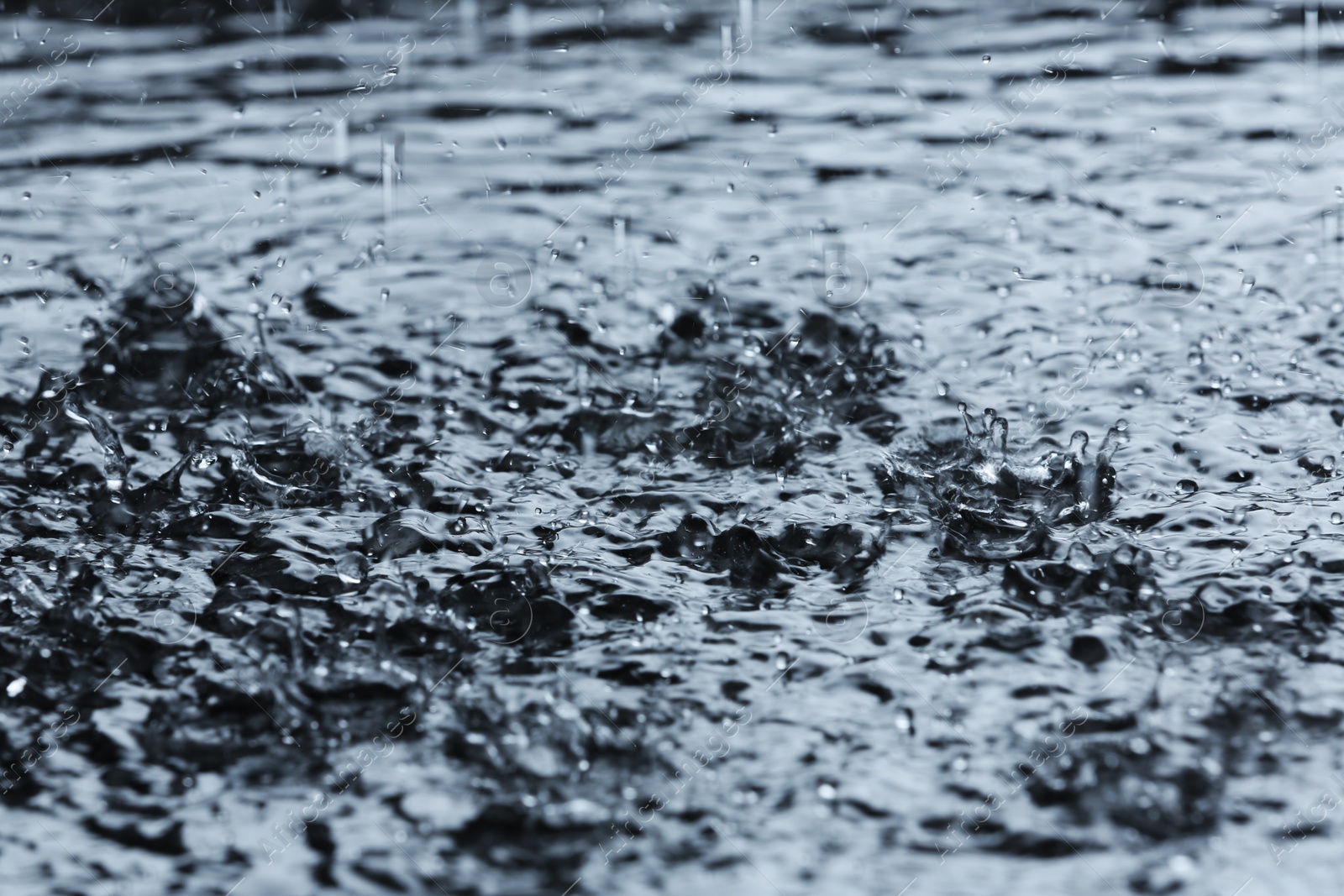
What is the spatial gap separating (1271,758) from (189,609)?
1.20m

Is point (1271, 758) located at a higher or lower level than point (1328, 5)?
lower

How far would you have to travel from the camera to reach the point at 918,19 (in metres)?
4.26

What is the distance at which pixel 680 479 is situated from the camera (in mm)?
2021

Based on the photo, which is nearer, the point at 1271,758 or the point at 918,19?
the point at 1271,758

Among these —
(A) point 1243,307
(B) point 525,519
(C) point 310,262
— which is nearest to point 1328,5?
(A) point 1243,307

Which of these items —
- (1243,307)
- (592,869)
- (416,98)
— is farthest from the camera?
(416,98)

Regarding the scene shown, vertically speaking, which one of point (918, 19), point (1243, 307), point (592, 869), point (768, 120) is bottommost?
point (592, 869)

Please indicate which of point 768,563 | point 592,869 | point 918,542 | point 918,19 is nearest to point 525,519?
point 768,563

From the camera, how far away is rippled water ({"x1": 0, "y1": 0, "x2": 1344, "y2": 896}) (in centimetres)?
134

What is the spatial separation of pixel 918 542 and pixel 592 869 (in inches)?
28.7

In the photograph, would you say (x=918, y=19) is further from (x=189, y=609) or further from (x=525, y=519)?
(x=189, y=609)

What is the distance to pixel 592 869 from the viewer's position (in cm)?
127

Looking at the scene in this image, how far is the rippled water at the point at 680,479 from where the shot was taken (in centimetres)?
134

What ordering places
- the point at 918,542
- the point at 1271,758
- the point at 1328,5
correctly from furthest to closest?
the point at 1328,5 → the point at 918,542 → the point at 1271,758
